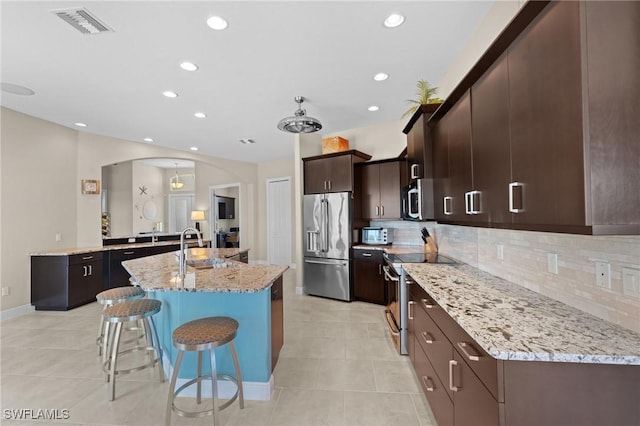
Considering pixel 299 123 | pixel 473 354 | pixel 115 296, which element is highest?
pixel 299 123

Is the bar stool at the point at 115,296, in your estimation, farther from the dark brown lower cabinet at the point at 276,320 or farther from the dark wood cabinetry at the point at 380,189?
the dark wood cabinetry at the point at 380,189

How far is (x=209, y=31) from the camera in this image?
2.30 metres

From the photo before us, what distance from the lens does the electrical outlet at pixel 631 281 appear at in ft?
3.48

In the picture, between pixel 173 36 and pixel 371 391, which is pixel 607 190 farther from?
pixel 173 36

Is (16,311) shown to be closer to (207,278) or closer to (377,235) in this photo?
(207,278)

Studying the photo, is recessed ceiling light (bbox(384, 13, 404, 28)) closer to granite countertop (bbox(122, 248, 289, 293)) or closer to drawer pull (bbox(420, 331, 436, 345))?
granite countertop (bbox(122, 248, 289, 293))

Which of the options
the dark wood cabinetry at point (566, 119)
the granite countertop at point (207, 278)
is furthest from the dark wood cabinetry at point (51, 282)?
the dark wood cabinetry at point (566, 119)

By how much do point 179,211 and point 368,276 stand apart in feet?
24.9

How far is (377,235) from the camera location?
15.1 ft

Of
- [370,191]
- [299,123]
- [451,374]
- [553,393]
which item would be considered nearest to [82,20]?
[299,123]

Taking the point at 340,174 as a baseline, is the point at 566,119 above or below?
below

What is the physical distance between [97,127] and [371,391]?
18.6 ft


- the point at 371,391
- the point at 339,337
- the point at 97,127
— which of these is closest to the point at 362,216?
the point at 339,337

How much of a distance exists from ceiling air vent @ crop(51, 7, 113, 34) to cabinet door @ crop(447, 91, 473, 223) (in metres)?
2.87
